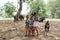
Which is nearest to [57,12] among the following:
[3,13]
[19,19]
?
[3,13]

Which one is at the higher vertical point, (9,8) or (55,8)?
(9,8)

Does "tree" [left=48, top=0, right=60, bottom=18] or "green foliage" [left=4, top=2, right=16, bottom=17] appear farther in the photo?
"tree" [left=48, top=0, right=60, bottom=18]

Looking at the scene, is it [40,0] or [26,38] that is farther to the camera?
[40,0]

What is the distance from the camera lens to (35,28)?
991cm

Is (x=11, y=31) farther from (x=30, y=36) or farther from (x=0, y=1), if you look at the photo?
(x=0, y=1)

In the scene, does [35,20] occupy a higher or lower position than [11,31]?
higher

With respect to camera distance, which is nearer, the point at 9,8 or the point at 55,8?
the point at 9,8

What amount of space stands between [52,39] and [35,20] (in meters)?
1.43

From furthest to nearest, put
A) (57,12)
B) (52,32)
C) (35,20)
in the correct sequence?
(57,12) < (52,32) < (35,20)

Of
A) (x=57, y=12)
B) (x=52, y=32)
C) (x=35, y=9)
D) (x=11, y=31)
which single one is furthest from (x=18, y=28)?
(x=57, y=12)

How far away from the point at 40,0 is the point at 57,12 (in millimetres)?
3785

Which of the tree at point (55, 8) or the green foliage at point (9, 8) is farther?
the tree at point (55, 8)

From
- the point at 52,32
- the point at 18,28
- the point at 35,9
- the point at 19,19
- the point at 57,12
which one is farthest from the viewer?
the point at 57,12

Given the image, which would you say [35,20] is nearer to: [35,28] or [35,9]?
[35,28]
